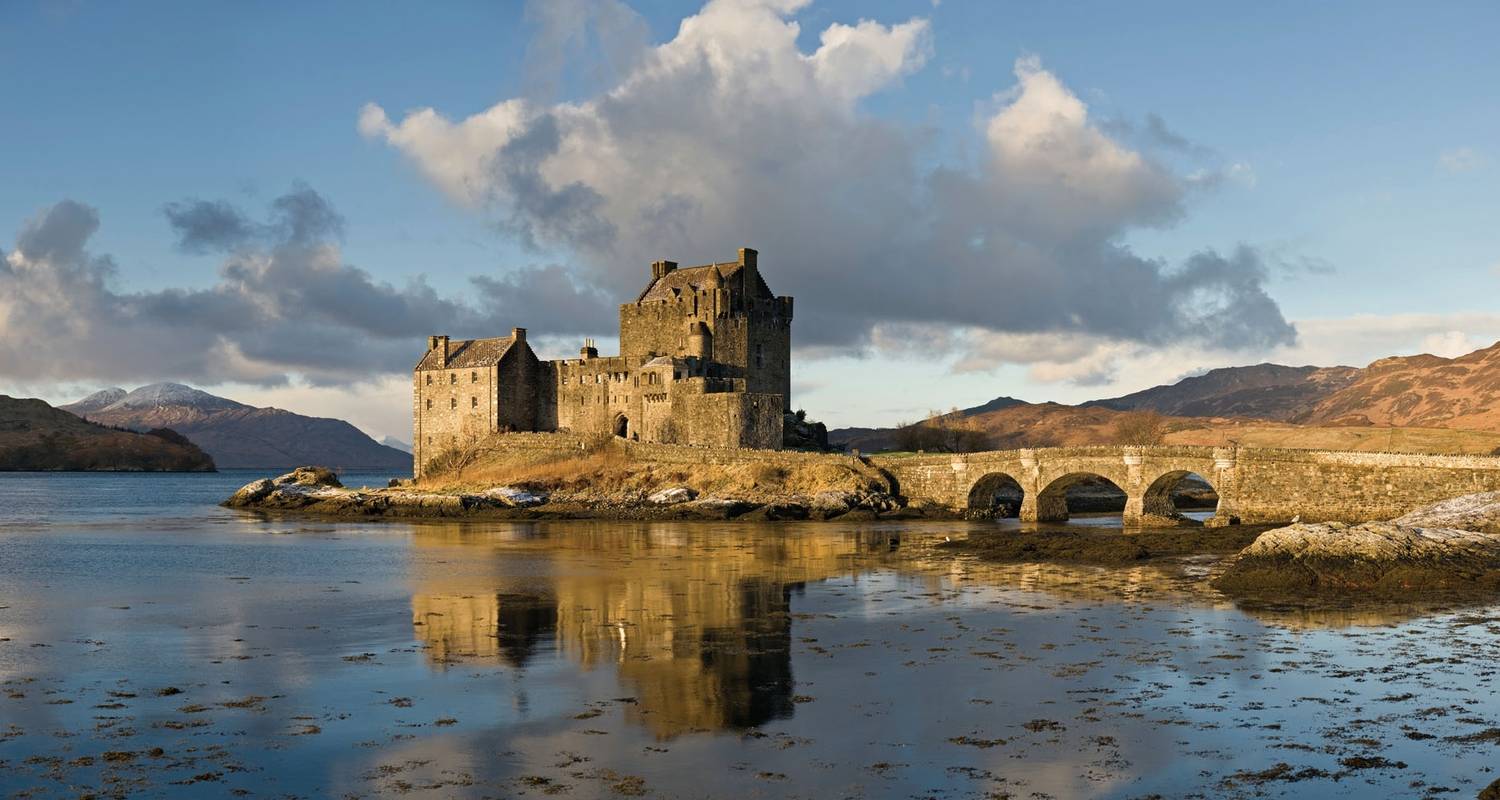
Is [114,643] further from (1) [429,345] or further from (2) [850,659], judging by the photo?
(1) [429,345]

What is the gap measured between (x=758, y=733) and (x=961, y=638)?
793cm

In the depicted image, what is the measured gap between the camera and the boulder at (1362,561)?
27.2 metres

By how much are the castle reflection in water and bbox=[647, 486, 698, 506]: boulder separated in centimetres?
1694

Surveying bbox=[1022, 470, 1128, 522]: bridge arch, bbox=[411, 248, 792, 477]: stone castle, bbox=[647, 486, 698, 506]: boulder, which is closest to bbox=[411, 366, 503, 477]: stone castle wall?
bbox=[411, 248, 792, 477]: stone castle

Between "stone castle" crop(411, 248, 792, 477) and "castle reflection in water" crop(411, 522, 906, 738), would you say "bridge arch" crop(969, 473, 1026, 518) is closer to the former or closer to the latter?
"castle reflection in water" crop(411, 522, 906, 738)

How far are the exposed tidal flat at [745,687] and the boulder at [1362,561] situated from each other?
59.8 inches

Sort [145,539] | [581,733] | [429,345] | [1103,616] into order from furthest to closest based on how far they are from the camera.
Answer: [429,345] < [145,539] < [1103,616] < [581,733]

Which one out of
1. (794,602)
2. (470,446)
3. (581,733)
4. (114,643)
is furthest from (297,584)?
(470,446)

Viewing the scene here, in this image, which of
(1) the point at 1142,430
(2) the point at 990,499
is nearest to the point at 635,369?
(2) the point at 990,499

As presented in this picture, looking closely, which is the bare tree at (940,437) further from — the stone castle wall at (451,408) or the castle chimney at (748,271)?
the stone castle wall at (451,408)

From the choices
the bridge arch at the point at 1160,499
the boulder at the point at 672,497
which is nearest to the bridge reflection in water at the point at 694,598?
the bridge arch at the point at 1160,499

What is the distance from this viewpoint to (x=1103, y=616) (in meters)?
23.9

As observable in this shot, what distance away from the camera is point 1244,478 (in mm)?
48469

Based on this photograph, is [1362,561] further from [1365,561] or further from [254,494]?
[254,494]
